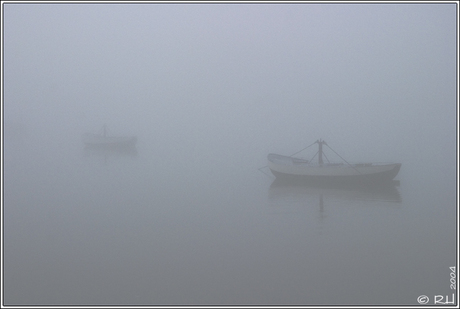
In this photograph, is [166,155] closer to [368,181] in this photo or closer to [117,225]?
[368,181]

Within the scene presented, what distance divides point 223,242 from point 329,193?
510 inches

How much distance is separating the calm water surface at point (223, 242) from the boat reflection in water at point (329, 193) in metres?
0.12

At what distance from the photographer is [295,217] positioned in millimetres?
21781

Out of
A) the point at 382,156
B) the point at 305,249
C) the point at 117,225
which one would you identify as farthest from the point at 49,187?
the point at 382,156

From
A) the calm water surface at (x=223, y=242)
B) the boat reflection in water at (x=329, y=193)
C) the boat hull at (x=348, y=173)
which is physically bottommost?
the calm water surface at (x=223, y=242)

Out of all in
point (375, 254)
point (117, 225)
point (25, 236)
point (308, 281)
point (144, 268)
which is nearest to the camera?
point (308, 281)

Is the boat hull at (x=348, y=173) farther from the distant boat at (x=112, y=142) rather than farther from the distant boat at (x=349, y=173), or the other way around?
the distant boat at (x=112, y=142)

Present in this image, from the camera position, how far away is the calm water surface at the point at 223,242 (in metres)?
12.7

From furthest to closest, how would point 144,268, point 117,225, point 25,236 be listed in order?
point 117,225 → point 25,236 → point 144,268

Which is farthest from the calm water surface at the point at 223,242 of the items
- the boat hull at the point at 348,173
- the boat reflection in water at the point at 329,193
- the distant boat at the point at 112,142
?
the distant boat at the point at 112,142

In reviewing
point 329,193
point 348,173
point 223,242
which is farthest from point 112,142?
point 223,242

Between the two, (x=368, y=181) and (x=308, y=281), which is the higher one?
(x=368, y=181)

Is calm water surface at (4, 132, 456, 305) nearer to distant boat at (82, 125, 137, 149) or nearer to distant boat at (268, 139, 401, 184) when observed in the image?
distant boat at (268, 139, 401, 184)

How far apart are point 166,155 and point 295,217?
107ft
